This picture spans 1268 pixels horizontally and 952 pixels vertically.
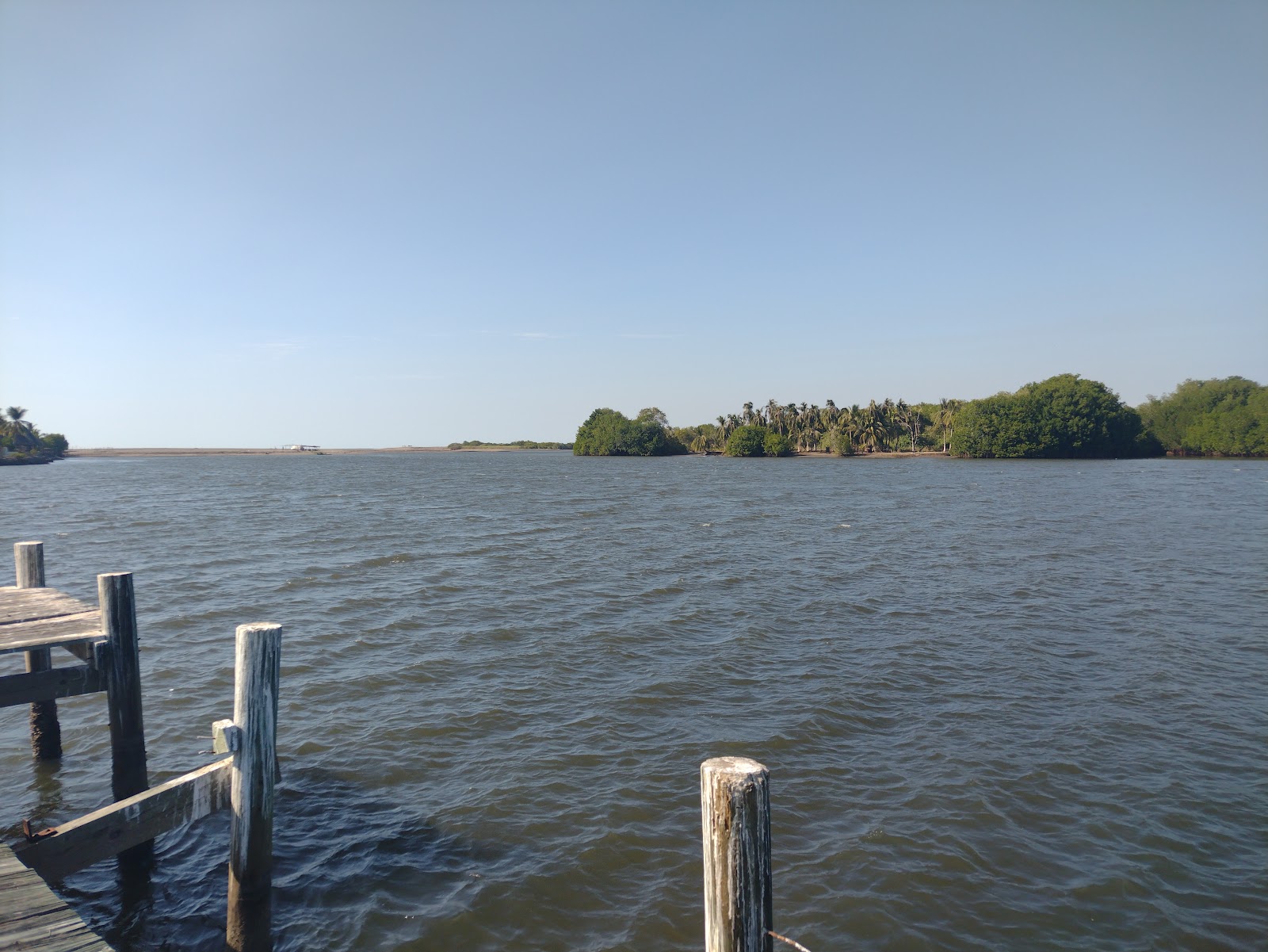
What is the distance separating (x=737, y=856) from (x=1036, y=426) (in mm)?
147661

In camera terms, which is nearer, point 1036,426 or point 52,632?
point 52,632

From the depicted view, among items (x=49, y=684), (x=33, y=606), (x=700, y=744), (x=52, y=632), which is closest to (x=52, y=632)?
(x=52, y=632)

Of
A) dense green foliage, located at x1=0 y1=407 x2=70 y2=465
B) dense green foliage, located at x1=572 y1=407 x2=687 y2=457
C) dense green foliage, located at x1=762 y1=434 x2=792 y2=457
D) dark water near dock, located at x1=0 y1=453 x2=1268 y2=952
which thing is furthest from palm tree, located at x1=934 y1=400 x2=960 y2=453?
dense green foliage, located at x1=0 y1=407 x2=70 y2=465

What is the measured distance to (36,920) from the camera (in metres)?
4.38

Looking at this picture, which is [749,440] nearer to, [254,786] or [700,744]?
[700,744]

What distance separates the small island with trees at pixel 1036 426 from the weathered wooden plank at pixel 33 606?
144351 millimetres

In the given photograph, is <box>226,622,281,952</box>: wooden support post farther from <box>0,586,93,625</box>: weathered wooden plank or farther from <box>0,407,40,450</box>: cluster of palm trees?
<box>0,407,40,450</box>: cluster of palm trees

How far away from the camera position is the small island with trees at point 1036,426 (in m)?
128

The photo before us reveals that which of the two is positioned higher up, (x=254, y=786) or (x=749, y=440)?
(x=749, y=440)

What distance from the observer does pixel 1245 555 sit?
2486cm

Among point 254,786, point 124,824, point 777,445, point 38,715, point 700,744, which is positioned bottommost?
point 700,744

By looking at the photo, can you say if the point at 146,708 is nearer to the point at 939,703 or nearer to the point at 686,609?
the point at 686,609

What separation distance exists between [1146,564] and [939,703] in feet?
54.9

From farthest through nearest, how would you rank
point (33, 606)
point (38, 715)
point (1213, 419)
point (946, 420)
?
point (946, 420) → point (1213, 419) → point (38, 715) → point (33, 606)
